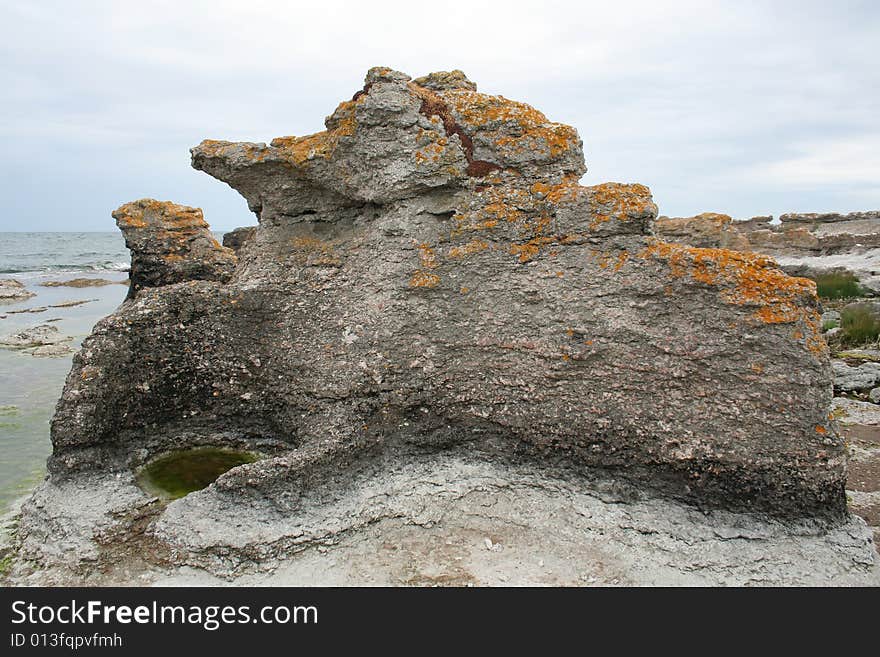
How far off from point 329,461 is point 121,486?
2.05m

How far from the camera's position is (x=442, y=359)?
19.2 feet

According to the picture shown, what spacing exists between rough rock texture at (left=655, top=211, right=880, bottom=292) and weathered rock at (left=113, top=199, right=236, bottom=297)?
12.9m

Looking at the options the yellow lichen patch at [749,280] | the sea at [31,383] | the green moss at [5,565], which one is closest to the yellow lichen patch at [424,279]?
the yellow lichen patch at [749,280]

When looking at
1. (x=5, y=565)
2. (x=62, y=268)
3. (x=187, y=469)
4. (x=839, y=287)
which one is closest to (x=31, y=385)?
(x=187, y=469)

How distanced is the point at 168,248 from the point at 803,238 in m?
24.3

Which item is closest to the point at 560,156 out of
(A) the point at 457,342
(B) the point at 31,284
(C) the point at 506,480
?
(A) the point at 457,342

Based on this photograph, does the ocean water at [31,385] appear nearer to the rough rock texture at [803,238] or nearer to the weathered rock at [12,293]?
the weathered rock at [12,293]

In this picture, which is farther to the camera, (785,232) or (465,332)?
(785,232)

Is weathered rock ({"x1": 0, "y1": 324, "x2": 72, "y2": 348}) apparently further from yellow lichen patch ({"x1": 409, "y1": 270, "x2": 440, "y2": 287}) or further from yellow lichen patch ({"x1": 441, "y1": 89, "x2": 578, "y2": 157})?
yellow lichen patch ({"x1": 441, "y1": 89, "x2": 578, "y2": 157})

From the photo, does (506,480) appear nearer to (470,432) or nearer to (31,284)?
(470,432)

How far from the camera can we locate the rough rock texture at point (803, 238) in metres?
20.2

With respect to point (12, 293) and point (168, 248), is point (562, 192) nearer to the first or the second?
point (168, 248)

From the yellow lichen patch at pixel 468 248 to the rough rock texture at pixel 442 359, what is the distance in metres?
0.02

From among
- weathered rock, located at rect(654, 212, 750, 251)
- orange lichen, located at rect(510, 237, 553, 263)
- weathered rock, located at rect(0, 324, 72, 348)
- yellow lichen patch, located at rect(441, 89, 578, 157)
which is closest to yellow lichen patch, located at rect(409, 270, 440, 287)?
orange lichen, located at rect(510, 237, 553, 263)
